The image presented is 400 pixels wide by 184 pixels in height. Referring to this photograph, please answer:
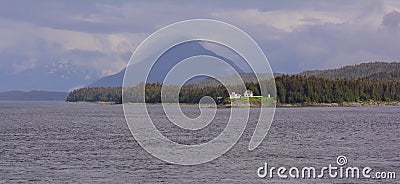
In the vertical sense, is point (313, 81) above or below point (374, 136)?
above

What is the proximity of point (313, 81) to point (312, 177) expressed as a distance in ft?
534

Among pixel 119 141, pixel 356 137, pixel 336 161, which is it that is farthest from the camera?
pixel 356 137

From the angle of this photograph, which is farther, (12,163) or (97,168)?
(12,163)

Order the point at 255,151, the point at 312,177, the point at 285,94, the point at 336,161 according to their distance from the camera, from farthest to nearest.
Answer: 1. the point at 285,94
2. the point at 255,151
3. the point at 336,161
4. the point at 312,177

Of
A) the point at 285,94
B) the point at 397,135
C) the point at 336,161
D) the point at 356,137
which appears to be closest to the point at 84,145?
the point at 336,161

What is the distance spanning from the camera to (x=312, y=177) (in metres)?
36.2

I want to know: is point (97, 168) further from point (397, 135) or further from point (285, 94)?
point (285, 94)

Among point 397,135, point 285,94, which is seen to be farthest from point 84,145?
point 285,94

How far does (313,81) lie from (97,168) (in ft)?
529

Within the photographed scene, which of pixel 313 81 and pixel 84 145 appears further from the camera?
pixel 313 81

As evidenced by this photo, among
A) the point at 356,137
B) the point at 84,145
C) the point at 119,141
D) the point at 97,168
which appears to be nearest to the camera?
the point at 97,168

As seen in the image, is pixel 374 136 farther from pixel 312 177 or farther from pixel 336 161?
pixel 312 177

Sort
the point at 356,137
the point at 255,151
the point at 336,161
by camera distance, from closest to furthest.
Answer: the point at 336,161, the point at 255,151, the point at 356,137

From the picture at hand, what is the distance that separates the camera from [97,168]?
40875mm
